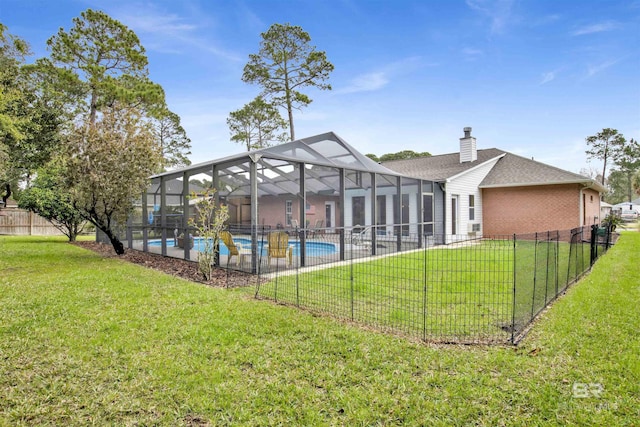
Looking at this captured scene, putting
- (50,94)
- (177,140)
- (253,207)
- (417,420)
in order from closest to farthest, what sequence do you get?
(417,420), (253,207), (50,94), (177,140)

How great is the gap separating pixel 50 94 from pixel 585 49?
21758 mm

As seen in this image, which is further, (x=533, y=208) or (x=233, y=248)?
(x=533, y=208)

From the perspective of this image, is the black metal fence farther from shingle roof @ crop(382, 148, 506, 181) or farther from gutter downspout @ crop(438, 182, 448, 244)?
shingle roof @ crop(382, 148, 506, 181)

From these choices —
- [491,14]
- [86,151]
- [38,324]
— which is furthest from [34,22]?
[491,14]

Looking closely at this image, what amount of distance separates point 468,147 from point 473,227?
3982 millimetres

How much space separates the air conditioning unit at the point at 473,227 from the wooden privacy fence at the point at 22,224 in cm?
2344

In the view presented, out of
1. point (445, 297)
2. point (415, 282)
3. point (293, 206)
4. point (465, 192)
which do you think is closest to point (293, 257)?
point (293, 206)

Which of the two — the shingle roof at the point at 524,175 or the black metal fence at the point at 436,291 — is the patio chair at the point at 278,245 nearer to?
the black metal fence at the point at 436,291

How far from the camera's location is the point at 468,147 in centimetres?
1708

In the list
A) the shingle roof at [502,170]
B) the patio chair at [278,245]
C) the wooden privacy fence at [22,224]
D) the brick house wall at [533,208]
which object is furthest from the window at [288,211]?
the wooden privacy fence at [22,224]

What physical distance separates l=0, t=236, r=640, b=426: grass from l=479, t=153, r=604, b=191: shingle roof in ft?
35.4

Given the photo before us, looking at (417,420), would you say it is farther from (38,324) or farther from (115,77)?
(115,77)

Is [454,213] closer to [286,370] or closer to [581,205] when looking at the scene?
[581,205]

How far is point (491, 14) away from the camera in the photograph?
1073 centimetres
